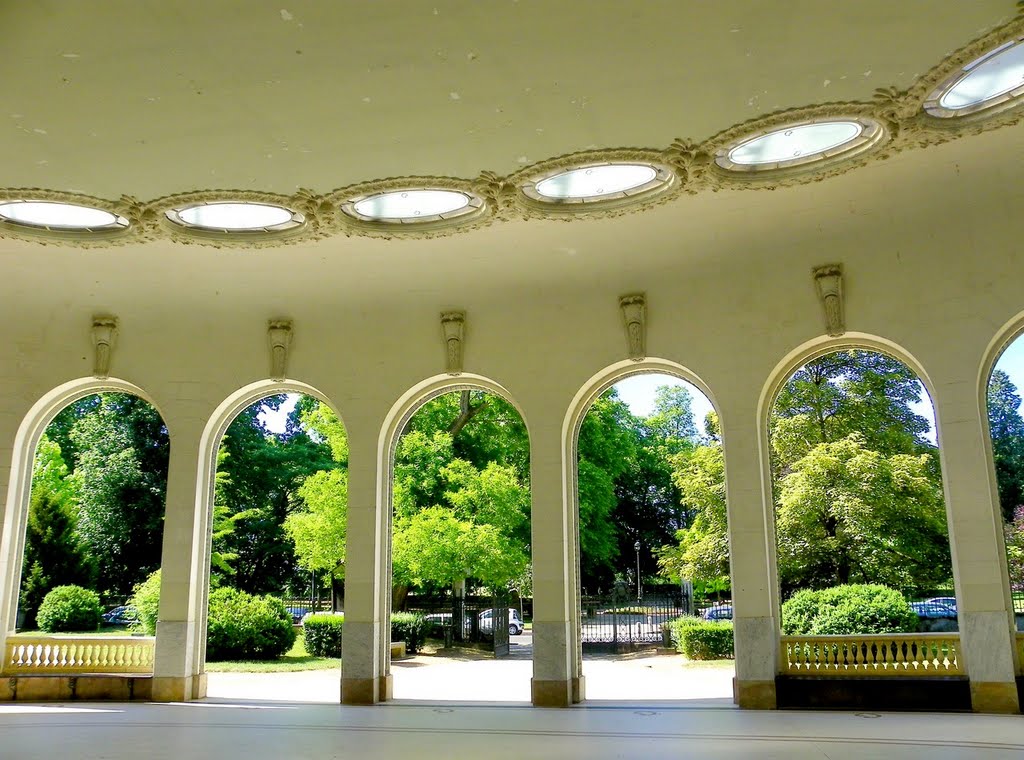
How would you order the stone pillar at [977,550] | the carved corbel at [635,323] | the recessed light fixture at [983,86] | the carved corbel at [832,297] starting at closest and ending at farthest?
the recessed light fixture at [983,86]
the stone pillar at [977,550]
the carved corbel at [832,297]
the carved corbel at [635,323]

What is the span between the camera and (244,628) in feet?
75.7

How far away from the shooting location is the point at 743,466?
14297 millimetres

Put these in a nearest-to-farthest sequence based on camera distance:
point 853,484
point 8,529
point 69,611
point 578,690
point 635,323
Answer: point 578,690, point 635,323, point 8,529, point 853,484, point 69,611

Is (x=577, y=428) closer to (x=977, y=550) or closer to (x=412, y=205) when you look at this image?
(x=412, y=205)

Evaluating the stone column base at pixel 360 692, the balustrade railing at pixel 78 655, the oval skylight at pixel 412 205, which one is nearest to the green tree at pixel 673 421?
the stone column base at pixel 360 692

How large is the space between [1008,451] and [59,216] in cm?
1617

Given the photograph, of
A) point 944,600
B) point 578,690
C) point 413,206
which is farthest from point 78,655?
point 944,600

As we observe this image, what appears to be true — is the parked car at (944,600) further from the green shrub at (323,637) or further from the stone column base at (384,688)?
the green shrub at (323,637)

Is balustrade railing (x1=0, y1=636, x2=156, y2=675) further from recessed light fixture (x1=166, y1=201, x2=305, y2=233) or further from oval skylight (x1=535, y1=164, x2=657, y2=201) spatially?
oval skylight (x1=535, y1=164, x2=657, y2=201)

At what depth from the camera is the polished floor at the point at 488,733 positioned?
31.7 ft

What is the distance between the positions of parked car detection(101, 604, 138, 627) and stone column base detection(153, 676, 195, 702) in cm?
921

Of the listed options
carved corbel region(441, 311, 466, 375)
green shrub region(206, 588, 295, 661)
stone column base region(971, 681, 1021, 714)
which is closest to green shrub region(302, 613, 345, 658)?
green shrub region(206, 588, 295, 661)

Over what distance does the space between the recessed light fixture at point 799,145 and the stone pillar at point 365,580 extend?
8.08 m

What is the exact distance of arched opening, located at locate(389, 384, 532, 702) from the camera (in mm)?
22844
